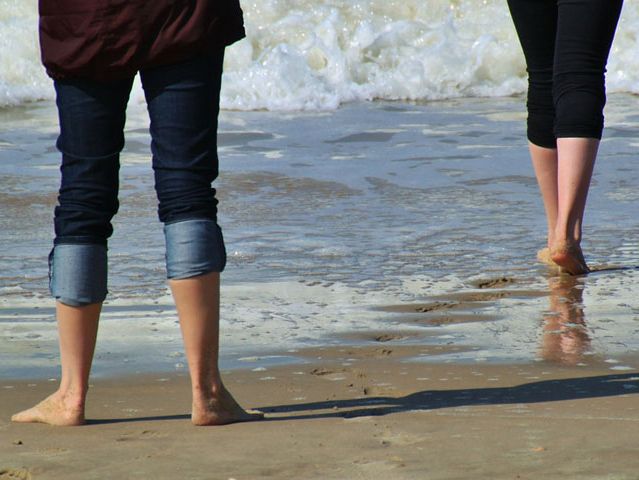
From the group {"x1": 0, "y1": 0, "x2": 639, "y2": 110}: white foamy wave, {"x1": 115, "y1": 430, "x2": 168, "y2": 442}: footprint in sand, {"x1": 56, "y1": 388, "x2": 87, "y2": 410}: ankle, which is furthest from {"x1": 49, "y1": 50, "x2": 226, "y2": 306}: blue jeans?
{"x1": 0, "y1": 0, "x2": 639, "y2": 110}: white foamy wave

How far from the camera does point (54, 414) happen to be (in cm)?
248

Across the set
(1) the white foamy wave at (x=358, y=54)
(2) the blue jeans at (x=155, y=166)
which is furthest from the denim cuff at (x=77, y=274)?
(1) the white foamy wave at (x=358, y=54)

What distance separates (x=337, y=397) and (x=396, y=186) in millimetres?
3247

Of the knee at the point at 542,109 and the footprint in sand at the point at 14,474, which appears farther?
the knee at the point at 542,109

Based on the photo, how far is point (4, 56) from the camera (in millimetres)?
11266

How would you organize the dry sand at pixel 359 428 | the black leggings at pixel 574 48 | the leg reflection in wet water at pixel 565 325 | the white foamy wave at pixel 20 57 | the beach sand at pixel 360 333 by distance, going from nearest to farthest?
the dry sand at pixel 359 428 → the beach sand at pixel 360 333 → the leg reflection in wet water at pixel 565 325 → the black leggings at pixel 574 48 → the white foamy wave at pixel 20 57

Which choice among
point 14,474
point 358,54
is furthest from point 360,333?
point 358,54

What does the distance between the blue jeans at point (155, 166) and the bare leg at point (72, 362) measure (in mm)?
31

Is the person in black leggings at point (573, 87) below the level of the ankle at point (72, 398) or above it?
above

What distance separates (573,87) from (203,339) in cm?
182

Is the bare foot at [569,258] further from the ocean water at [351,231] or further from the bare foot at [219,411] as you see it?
the bare foot at [219,411]

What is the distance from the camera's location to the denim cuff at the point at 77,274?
2500mm

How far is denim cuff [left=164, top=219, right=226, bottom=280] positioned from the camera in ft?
8.07

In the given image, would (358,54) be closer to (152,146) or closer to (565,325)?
(565,325)
